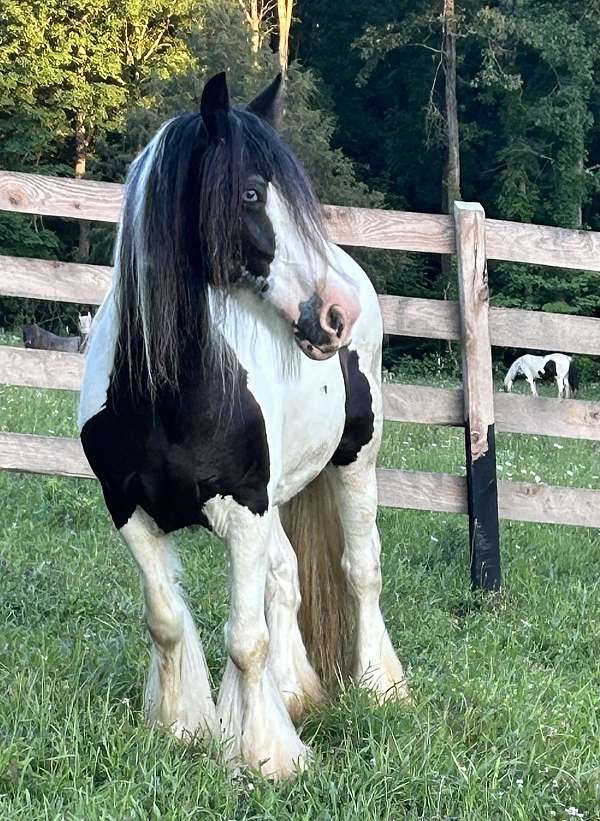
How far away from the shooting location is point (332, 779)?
238 centimetres

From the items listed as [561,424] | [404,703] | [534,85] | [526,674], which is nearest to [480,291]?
[561,424]

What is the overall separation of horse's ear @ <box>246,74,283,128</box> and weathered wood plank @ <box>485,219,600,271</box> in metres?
2.14

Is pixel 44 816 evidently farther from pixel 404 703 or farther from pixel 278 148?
pixel 278 148

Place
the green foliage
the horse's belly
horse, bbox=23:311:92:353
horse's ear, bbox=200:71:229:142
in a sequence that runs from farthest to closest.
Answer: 1. the green foliage
2. horse, bbox=23:311:92:353
3. the horse's belly
4. horse's ear, bbox=200:71:229:142

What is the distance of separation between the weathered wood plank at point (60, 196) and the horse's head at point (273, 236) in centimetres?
233

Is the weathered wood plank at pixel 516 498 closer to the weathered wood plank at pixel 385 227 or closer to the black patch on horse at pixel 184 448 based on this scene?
the weathered wood plank at pixel 385 227

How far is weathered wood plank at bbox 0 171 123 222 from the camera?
427 cm

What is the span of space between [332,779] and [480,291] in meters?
2.58

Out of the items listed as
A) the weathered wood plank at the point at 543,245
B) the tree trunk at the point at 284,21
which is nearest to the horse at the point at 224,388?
the weathered wood plank at the point at 543,245

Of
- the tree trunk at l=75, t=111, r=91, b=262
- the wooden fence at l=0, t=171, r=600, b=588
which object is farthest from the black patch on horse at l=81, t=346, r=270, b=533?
the tree trunk at l=75, t=111, r=91, b=262

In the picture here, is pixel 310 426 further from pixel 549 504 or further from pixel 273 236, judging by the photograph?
pixel 549 504

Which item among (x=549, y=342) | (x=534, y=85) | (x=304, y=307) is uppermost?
(x=534, y=85)

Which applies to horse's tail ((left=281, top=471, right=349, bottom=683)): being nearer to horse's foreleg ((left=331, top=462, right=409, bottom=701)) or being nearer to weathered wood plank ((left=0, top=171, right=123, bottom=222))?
horse's foreleg ((left=331, top=462, right=409, bottom=701))

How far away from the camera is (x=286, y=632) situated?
113 inches
